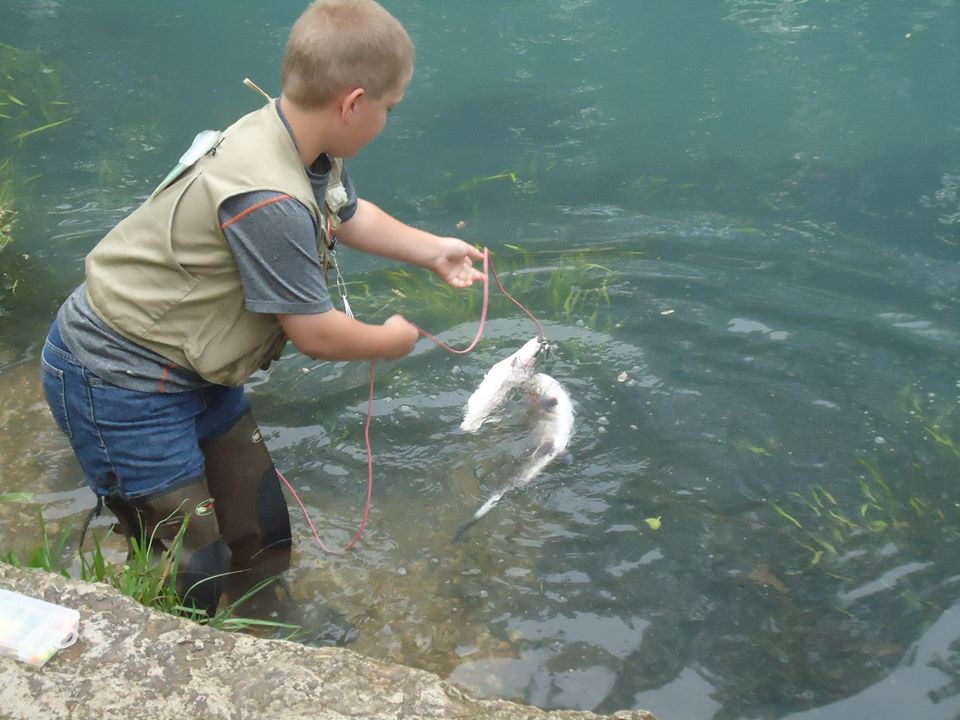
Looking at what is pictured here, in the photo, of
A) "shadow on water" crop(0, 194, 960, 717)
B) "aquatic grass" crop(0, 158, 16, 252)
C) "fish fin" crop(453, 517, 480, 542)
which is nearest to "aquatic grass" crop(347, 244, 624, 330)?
"shadow on water" crop(0, 194, 960, 717)

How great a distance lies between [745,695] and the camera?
3656mm

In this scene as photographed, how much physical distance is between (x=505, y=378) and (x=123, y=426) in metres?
2.03

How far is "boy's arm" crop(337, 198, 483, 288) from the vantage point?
11.9ft

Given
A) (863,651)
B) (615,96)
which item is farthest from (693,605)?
(615,96)

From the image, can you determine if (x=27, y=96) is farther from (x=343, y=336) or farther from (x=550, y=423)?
(x=343, y=336)

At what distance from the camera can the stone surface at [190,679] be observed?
2.48 meters

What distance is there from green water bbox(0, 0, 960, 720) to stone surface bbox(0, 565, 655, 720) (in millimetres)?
1050

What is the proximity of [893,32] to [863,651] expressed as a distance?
9.07 metres

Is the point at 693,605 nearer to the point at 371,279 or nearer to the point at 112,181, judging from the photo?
the point at 371,279

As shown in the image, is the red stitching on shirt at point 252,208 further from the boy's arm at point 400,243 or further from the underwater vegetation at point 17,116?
the underwater vegetation at point 17,116

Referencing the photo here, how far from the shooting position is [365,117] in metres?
2.89

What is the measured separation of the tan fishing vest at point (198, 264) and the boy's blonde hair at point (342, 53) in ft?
0.50


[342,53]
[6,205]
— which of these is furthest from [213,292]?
[6,205]

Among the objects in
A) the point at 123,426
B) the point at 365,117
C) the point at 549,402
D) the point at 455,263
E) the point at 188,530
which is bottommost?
the point at 549,402
